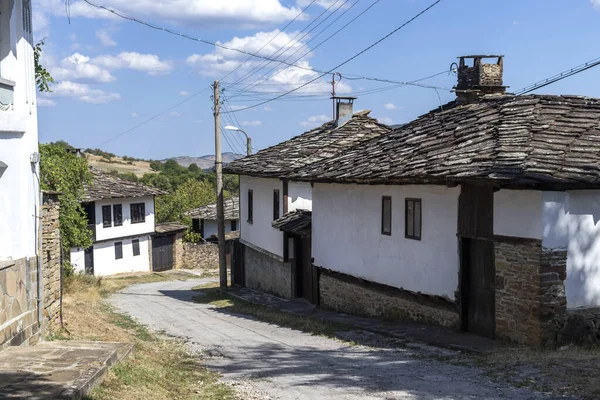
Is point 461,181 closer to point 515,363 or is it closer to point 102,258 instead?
point 515,363

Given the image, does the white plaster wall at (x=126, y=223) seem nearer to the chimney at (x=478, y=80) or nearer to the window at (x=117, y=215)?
the window at (x=117, y=215)

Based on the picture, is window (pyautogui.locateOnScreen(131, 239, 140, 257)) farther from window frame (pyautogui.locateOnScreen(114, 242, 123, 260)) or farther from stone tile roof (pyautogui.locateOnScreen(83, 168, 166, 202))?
stone tile roof (pyautogui.locateOnScreen(83, 168, 166, 202))

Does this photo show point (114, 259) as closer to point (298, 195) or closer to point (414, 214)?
point (298, 195)

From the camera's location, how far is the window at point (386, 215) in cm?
1586

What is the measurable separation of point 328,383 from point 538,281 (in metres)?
4.18

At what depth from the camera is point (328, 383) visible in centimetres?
941

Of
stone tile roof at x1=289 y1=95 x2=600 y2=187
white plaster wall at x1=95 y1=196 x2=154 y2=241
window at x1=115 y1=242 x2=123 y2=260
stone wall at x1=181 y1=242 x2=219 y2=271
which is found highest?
stone tile roof at x1=289 y1=95 x2=600 y2=187

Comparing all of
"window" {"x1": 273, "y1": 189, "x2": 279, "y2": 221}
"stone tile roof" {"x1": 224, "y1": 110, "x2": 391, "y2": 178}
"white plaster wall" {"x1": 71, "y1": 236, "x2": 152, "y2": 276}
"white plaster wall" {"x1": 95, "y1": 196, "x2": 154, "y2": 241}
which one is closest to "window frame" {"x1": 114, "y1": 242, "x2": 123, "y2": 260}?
"white plaster wall" {"x1": 71, "y1": 236, "x2": 152, "y2": 276}

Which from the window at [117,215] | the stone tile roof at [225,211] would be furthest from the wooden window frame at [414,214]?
the window at [117,215]

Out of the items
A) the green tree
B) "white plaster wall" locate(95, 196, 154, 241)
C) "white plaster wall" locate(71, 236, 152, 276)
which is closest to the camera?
the green tree

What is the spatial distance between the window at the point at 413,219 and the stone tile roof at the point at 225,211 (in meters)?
29.8

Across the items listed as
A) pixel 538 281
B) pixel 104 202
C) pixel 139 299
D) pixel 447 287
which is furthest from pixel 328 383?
pixel 104 202

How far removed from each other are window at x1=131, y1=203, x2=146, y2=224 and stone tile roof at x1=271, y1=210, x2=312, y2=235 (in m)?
22.8

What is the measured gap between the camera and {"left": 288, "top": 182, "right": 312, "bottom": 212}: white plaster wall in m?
22.8
